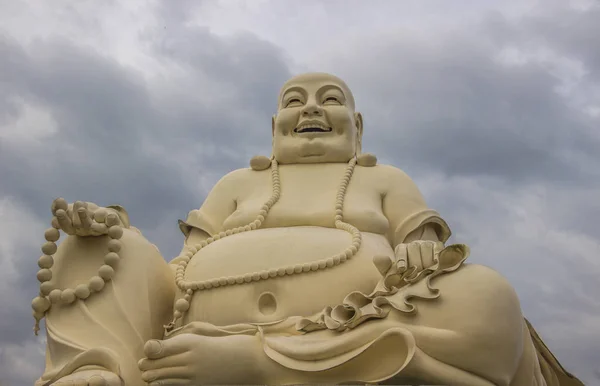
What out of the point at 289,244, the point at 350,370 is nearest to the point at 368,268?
the point at 289,244

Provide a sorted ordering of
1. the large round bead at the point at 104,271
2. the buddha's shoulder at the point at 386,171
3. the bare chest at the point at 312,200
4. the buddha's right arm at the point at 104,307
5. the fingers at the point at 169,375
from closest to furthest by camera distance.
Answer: the fingers at the point at 169,375 → the buddha's right arm at the point at 104,307 → the large round bead at the point at 104,271 → the bare chest at the point at 312,200 → the buddha's shoulder at the point at 386,171

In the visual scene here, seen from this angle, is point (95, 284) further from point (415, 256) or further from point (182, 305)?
point (415, 256)

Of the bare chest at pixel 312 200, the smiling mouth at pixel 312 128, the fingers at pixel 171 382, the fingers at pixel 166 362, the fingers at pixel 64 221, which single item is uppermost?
the smiling mouth at pixel 312 128

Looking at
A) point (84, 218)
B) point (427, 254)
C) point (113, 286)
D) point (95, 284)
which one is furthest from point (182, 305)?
point (427, 254)

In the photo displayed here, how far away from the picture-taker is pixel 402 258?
12.8ft

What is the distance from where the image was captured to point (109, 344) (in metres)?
3.87

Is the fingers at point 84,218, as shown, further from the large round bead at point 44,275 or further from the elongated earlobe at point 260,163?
the elongated earlobe at point 260,163

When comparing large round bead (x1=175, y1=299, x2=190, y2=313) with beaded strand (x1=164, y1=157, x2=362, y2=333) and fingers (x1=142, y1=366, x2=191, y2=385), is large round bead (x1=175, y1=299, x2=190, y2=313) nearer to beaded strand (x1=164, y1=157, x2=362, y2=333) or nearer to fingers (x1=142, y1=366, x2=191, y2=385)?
beaded strand (x1=164, y1=157, x2=362, y2=333)

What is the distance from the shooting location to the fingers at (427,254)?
3.88 meters

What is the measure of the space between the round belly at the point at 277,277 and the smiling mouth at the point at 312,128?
1205 millimetres

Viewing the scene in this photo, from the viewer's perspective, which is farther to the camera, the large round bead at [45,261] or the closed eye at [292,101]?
the closed eye at [292,101]

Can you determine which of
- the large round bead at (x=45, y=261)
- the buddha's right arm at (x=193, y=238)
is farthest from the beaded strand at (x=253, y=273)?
the large round bead at (x=45, y=261)

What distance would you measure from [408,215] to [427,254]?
45.6 inches

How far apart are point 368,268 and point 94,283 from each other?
1680mm
